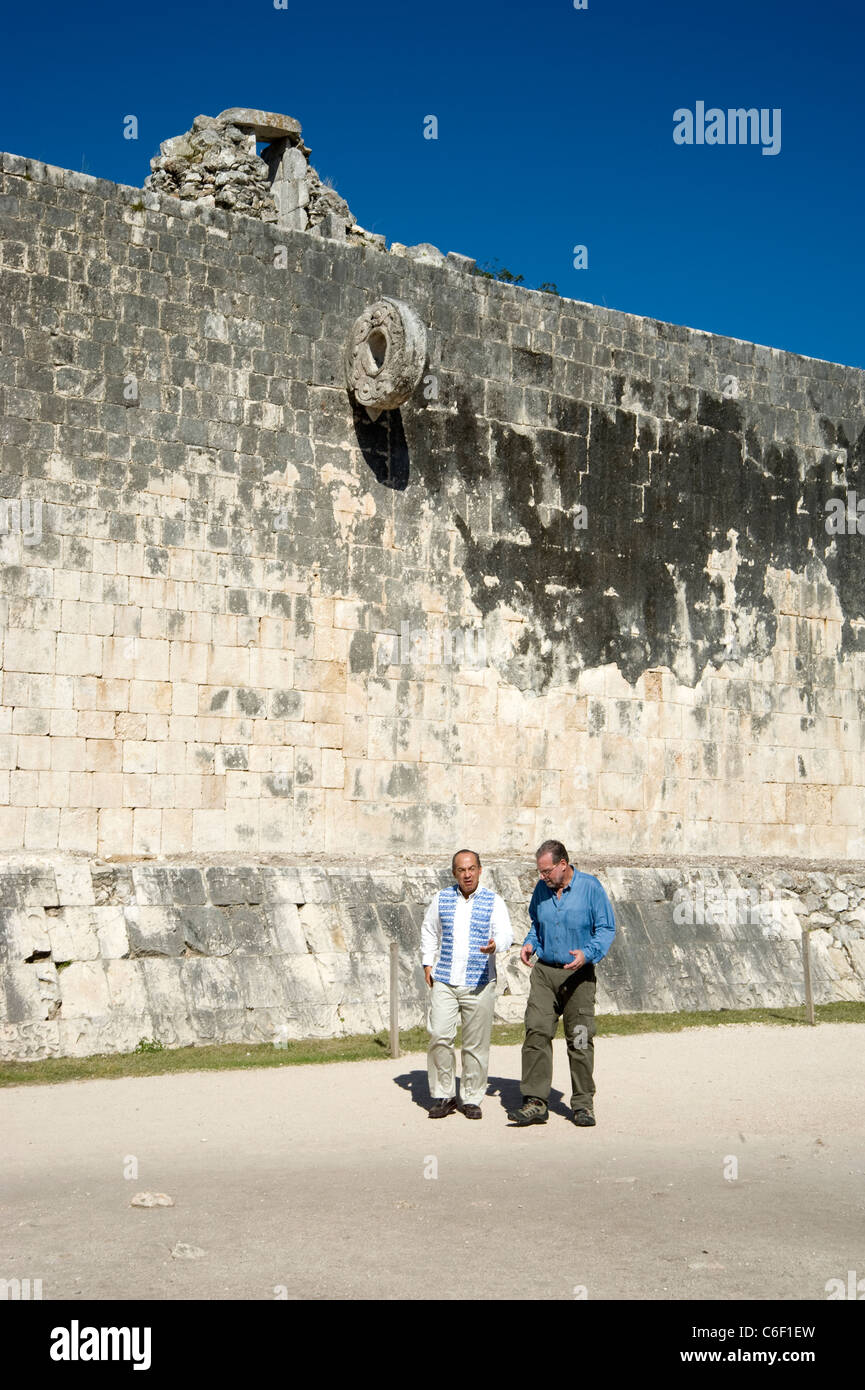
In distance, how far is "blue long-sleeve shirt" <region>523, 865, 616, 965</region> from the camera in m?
8.20

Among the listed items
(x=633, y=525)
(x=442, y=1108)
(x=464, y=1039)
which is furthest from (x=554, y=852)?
(x=633, y=525)

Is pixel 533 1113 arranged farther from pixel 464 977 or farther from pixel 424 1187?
pixel 424 1187

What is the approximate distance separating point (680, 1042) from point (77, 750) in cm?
508

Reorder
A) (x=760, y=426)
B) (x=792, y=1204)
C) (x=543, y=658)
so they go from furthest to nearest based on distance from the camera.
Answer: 1. (x=760, y=426)
2. (x=543, y=658)
3. (x=792, y=1204)

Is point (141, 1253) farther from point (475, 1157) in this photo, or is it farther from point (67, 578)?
point (67, 578)

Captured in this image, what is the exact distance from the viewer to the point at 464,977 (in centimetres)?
834

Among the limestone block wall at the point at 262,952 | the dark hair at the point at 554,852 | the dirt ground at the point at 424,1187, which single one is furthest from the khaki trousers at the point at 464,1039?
the limestone block wall at the point at 262,952

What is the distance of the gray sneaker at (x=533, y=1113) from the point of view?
7906 millimetres

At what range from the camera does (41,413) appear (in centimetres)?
1143

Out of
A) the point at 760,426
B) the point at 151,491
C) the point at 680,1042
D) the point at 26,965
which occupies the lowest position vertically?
the point at 680,1042

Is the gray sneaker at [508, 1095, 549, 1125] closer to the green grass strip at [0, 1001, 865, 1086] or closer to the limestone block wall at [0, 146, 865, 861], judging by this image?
the green grass strip at [0, 1001, 865, 1086]

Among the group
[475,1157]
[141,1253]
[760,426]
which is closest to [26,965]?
[475,1157]

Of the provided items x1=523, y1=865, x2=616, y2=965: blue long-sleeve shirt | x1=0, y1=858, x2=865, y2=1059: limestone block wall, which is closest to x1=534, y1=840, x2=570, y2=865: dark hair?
x1=523, y1=865, x2=616, y2=965: blue long-sleeve shirt

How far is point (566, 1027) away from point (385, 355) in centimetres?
663
